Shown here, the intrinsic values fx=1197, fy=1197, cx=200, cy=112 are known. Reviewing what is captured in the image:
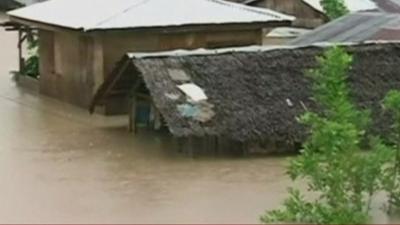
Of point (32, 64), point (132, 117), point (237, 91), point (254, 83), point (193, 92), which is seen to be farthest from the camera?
point (32, 64)

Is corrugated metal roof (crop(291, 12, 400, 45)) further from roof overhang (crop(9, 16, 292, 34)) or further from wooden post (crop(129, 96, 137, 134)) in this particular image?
wooden post (crop(129, 96, 137, 134))

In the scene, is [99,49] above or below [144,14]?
below

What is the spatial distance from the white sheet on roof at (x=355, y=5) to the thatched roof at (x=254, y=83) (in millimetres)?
9032

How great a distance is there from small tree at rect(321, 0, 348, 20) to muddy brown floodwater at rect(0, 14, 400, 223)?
23.6 feet

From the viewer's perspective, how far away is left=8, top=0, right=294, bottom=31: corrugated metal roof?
18562mm

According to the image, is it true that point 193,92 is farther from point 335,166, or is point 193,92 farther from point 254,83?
point 335,166

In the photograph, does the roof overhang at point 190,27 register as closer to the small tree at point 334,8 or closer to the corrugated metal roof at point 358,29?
the corrugated metal roof at point 358,29

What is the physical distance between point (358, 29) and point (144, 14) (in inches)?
136

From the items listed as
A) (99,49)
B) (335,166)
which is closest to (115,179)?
(335,166)

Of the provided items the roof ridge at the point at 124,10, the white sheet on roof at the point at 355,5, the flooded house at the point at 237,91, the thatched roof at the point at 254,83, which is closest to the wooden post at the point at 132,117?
the flooded house at the point at 237,91

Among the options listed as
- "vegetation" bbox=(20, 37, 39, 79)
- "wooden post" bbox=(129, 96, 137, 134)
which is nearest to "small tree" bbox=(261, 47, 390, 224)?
"wooden post" bbox=(129, 96, 137, 134)

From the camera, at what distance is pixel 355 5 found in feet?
86.5

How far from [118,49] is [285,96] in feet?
13.3

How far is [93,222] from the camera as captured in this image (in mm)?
11500
